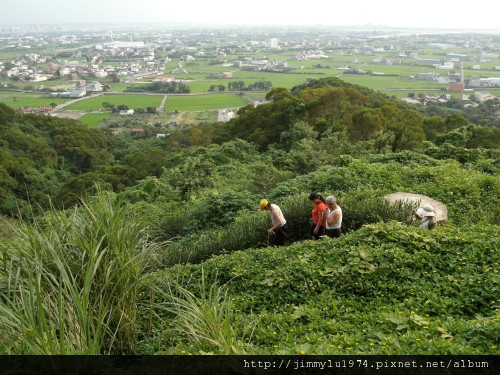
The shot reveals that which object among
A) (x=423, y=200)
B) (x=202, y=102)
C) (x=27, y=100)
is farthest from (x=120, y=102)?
(x=423, y=200)

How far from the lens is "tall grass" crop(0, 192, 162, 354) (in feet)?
10.6

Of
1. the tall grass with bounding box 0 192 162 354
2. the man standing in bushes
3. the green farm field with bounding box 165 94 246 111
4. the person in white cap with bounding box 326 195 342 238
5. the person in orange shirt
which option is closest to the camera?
the tall grass with bounding box 0 192 162 354

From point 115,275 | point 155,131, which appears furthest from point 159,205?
point 155,131

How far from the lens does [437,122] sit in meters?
21.1

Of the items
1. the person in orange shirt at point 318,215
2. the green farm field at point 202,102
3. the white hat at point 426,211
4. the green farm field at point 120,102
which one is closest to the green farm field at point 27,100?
the green farm field at point 120,102

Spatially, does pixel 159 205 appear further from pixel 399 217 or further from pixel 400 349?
pixel 400 349

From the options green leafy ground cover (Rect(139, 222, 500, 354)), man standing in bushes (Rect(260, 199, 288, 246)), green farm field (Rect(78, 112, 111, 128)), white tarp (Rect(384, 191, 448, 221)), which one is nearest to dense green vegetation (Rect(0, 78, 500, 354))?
green leafy ground cover (Rect(139, 222, 500, 354))

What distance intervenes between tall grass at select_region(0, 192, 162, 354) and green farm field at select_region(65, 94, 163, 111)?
51677 millimetres

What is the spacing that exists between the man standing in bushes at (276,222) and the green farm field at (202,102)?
44734 mm

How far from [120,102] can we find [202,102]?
11.2 metres

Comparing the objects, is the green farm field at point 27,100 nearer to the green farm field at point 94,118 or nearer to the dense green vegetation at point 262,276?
the green farm field at point 94,118

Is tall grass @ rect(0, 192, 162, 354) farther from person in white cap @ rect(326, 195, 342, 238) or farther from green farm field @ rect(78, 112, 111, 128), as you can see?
green farm field @ rect(78, 112, 111, 128)

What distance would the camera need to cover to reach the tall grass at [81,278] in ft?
10.6
